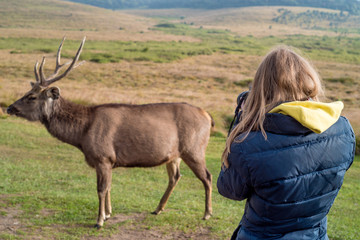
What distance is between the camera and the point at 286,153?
2.85m

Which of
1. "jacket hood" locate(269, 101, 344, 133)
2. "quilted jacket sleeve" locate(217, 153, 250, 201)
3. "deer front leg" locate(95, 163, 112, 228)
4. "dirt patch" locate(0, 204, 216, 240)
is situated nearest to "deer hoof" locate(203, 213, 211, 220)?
"dirt patch" locate(0, 204, 216, 240)

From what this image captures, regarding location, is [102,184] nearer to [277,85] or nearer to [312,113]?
[277,85]

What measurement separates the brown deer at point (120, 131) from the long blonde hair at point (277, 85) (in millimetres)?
4766

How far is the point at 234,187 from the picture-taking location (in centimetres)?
299

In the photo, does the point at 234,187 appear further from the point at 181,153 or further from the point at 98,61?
the point at 98,61

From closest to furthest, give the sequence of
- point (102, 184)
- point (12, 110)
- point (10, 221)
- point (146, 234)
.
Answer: point (146, 234)
point (10, 221)
point (102, 184)
point (12, 110)

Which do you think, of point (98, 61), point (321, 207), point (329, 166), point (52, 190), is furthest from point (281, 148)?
point (98, 61)

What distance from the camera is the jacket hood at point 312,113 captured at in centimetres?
279

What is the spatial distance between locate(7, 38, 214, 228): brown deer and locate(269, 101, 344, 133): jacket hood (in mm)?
5037

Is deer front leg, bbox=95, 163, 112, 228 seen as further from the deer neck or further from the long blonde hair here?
the long blonde hair

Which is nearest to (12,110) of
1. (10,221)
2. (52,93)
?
(52,93)

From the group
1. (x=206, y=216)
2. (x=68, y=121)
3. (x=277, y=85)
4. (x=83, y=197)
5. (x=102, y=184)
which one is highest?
(x=277, y=85)

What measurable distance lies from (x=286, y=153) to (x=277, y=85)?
0.50 metres

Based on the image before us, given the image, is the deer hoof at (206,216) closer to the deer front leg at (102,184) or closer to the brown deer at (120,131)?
the brown deer at (120,131)
